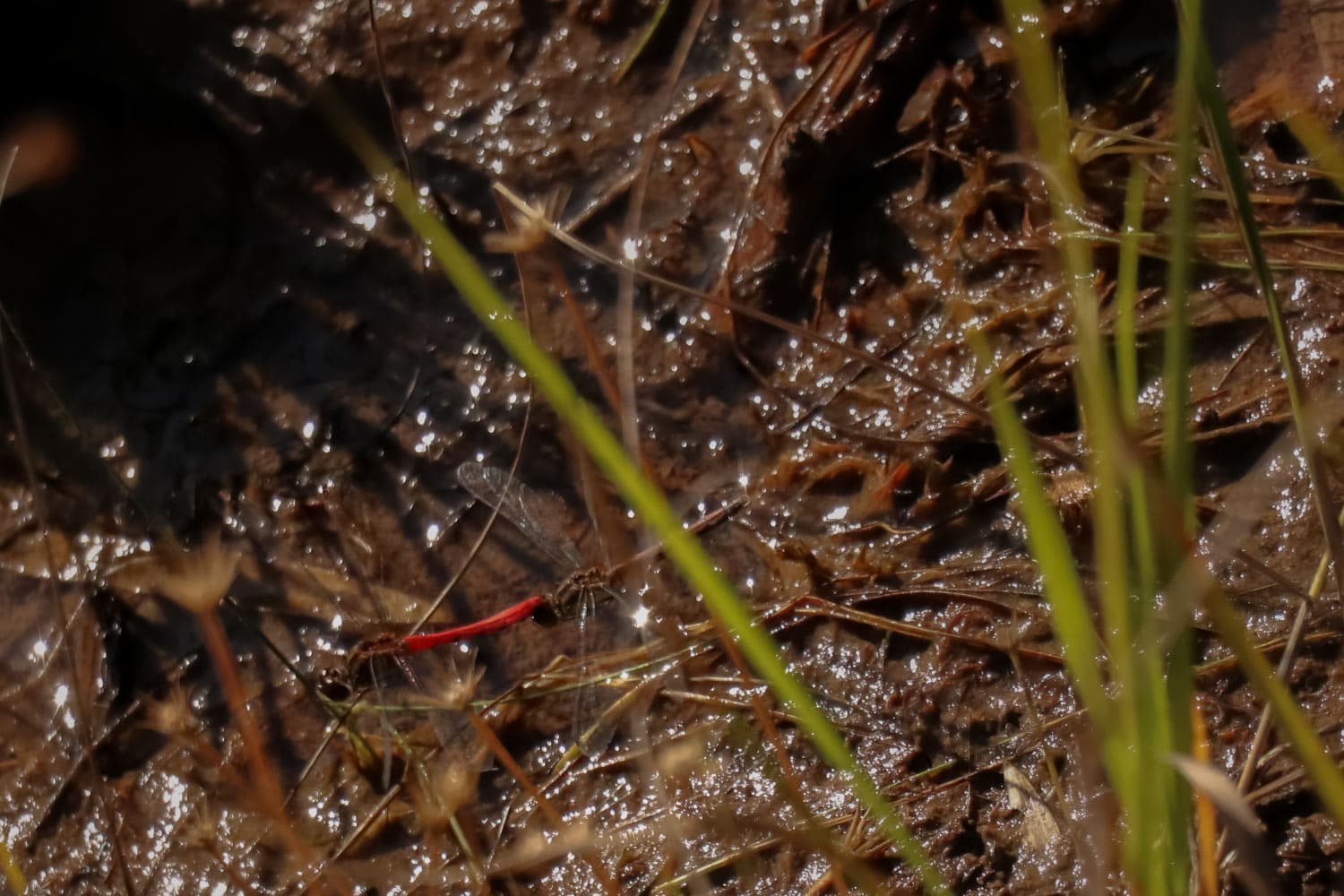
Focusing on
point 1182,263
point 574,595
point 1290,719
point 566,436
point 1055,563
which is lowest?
point 1290,719

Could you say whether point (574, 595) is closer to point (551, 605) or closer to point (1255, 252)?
point (551, 605)

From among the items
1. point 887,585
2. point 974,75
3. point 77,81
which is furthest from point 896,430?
point 77,81

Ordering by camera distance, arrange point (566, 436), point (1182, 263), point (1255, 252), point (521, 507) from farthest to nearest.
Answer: point (521, 507) < point (566, 436) < point (1255, 252) < point (1182, 263)

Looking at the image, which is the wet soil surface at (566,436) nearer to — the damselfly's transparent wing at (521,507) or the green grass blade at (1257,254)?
the damselfly's transparent wing at (521,507)

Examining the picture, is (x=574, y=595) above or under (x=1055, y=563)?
above

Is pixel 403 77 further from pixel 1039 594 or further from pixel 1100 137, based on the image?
pixel 1039 594

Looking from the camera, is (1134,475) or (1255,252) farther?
(1255,252)

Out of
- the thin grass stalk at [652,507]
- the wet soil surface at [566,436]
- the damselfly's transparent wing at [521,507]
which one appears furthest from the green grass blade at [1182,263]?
the damselfly's transparent wing at [521,507]

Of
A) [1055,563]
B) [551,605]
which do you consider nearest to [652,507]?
[1055,563]
